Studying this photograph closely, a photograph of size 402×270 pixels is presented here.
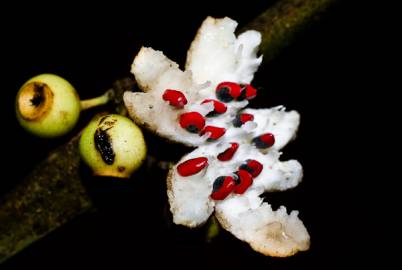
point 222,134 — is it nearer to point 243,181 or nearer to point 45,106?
point 243,181

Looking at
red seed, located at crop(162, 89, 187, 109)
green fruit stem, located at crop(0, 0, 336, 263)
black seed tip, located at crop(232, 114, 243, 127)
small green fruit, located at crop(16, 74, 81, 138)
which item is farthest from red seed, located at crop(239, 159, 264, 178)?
small green fruit, located at crop(16, 74, 81, 138)

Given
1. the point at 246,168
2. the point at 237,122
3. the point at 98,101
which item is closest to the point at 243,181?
the point at 246,168

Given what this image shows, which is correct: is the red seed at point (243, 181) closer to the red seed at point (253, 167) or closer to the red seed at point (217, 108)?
the red seed at point (253, 167)

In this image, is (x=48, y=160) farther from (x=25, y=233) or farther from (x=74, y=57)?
(x=74, y=57)

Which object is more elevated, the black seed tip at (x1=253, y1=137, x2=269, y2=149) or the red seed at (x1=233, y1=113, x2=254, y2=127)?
the red seed at (x1=233, y1=113, x2=254, y2=127)

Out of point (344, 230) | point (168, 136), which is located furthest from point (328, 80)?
point (168, 136)

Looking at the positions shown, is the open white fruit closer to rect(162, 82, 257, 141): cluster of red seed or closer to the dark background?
rect(162, 82, 257, 141): cluster of red seed
